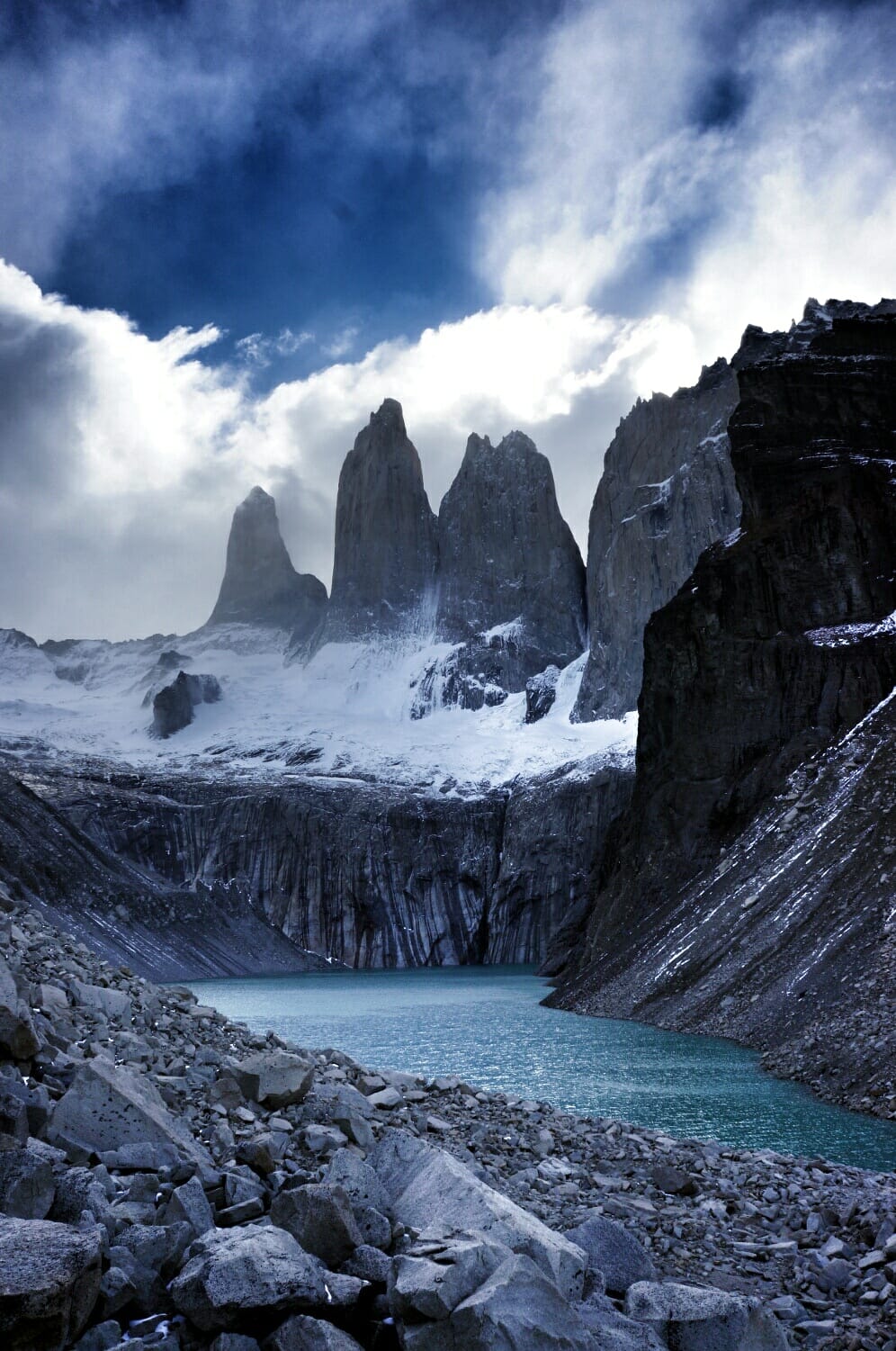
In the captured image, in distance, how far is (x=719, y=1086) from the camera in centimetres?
2792

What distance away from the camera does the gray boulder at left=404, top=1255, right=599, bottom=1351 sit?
714 cm

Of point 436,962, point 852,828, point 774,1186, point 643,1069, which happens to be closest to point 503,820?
point 436,962

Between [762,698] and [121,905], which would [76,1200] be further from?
[121,905]

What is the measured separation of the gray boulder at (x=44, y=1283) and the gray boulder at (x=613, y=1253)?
14.9 ft

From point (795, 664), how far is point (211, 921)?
7571 centimetres

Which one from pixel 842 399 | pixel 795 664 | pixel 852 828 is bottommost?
pixel 852 828

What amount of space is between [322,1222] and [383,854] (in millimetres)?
140273

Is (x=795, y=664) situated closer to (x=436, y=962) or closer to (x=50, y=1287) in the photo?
(x=50, y=1287)

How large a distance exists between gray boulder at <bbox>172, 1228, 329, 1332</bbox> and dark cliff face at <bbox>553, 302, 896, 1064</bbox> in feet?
103

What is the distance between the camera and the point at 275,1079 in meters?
13.0

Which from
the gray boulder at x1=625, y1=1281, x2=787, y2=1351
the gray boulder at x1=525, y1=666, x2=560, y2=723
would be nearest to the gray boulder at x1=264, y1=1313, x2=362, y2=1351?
the gray boulder at x1=625, y1=1281, x2=787, y2=1351

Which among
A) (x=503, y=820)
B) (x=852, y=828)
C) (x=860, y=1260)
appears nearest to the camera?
(x=860, y=1260)

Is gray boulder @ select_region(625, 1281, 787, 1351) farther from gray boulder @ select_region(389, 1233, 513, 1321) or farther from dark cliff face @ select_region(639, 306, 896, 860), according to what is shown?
dark cliff face @ select_region(639, 306, 896, 860)

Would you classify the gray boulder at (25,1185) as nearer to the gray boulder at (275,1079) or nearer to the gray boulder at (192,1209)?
the gray boulder at (192,1209)
